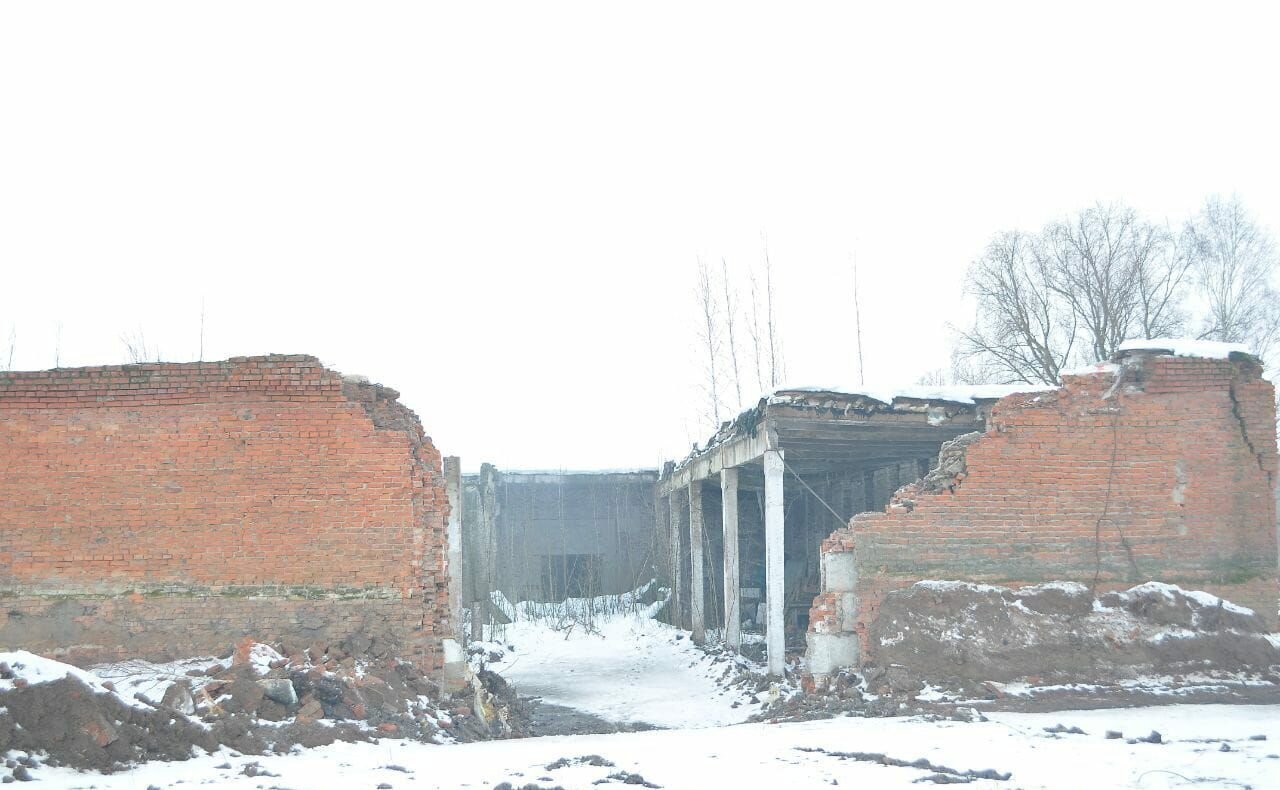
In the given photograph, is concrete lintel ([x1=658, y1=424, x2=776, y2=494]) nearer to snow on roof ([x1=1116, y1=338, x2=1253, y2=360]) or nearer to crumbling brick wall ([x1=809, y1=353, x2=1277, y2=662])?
crumbling brick wall ([x1=809, y1=353, x2=1277, y2=662])

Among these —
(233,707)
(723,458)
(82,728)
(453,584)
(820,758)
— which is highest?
(723,458)

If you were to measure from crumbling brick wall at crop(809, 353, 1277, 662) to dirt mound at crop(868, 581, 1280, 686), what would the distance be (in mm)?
302

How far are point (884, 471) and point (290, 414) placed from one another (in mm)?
10888

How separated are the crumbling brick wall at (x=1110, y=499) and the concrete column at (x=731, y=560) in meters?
4.21

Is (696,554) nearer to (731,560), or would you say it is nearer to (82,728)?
(731,560)

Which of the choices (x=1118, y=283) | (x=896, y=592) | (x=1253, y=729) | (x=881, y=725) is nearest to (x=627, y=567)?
(x=896, y=592)

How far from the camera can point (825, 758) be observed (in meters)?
7.48

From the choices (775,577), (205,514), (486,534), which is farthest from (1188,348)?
(486,534)

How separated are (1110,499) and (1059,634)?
1744mm

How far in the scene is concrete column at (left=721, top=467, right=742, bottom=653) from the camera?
50.1ft

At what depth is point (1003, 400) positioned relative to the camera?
11180 mm

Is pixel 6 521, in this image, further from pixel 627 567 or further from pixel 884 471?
pixel 627 567

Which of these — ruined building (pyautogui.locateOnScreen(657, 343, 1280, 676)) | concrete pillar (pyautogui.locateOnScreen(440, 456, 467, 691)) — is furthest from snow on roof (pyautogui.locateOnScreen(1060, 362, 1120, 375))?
concrete pillar (pyautogui.locateOnScreen(440, 456, 467, 691))

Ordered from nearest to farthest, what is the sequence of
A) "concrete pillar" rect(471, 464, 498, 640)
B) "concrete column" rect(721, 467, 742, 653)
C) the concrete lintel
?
the concrete lintel < "concrete column" rect(721, 467, 742, 653) < "concrete pillar" rect(471, 464, 498, 640)
